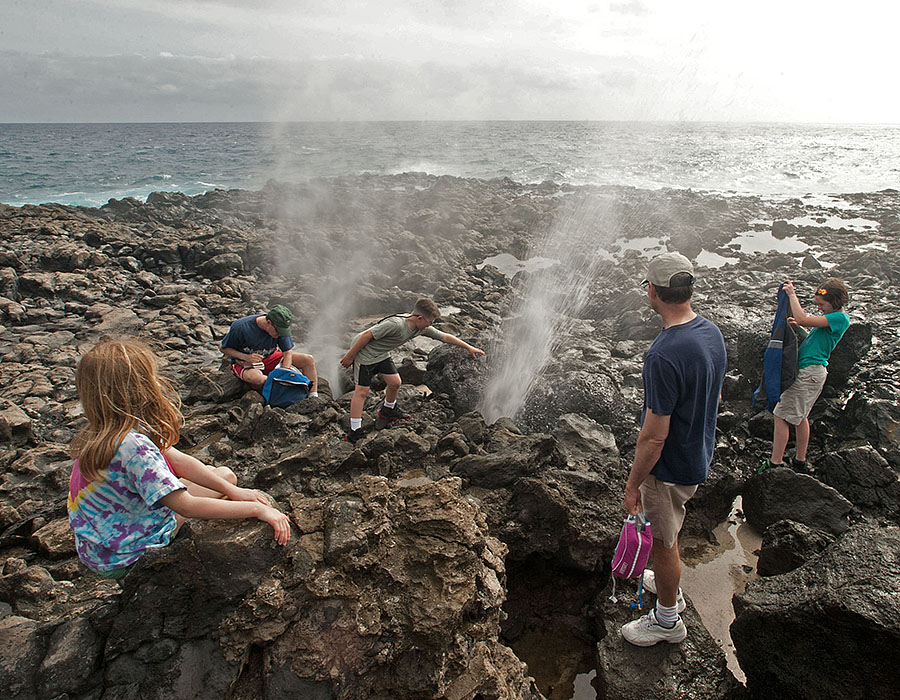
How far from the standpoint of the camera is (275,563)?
2.60 metres

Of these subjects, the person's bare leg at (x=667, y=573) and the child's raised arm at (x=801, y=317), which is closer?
the person's bare leg at (x=667, y=573)

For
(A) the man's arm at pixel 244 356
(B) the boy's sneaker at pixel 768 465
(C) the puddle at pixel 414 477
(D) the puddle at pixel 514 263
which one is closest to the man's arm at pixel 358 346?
(A) the man's arm at pixel 244 356

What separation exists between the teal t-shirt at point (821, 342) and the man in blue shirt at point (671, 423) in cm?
292

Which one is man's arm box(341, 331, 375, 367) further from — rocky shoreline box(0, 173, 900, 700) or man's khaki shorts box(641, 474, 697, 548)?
man's khaki shorts box(641, 474, 697, 548)

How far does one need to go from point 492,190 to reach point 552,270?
55.9 ft

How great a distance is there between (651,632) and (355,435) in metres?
3.54

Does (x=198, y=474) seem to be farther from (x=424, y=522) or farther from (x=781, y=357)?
(x=781, y=357)

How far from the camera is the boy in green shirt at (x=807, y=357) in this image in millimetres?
4973

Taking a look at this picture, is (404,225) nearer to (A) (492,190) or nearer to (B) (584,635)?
(A) (492,190)

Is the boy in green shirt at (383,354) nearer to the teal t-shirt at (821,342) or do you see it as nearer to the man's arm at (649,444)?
the man's arm at (649,444)

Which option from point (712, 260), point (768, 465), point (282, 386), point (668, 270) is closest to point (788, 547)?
point (768, 465)

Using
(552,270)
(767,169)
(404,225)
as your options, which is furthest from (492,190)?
(767,169)

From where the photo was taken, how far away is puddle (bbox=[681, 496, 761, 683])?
3892mm

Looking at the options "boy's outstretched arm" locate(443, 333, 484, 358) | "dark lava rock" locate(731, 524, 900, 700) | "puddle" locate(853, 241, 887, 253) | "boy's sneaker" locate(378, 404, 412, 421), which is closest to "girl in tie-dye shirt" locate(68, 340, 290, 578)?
"dark lava rock" locate(731, 524, 900, 700)
